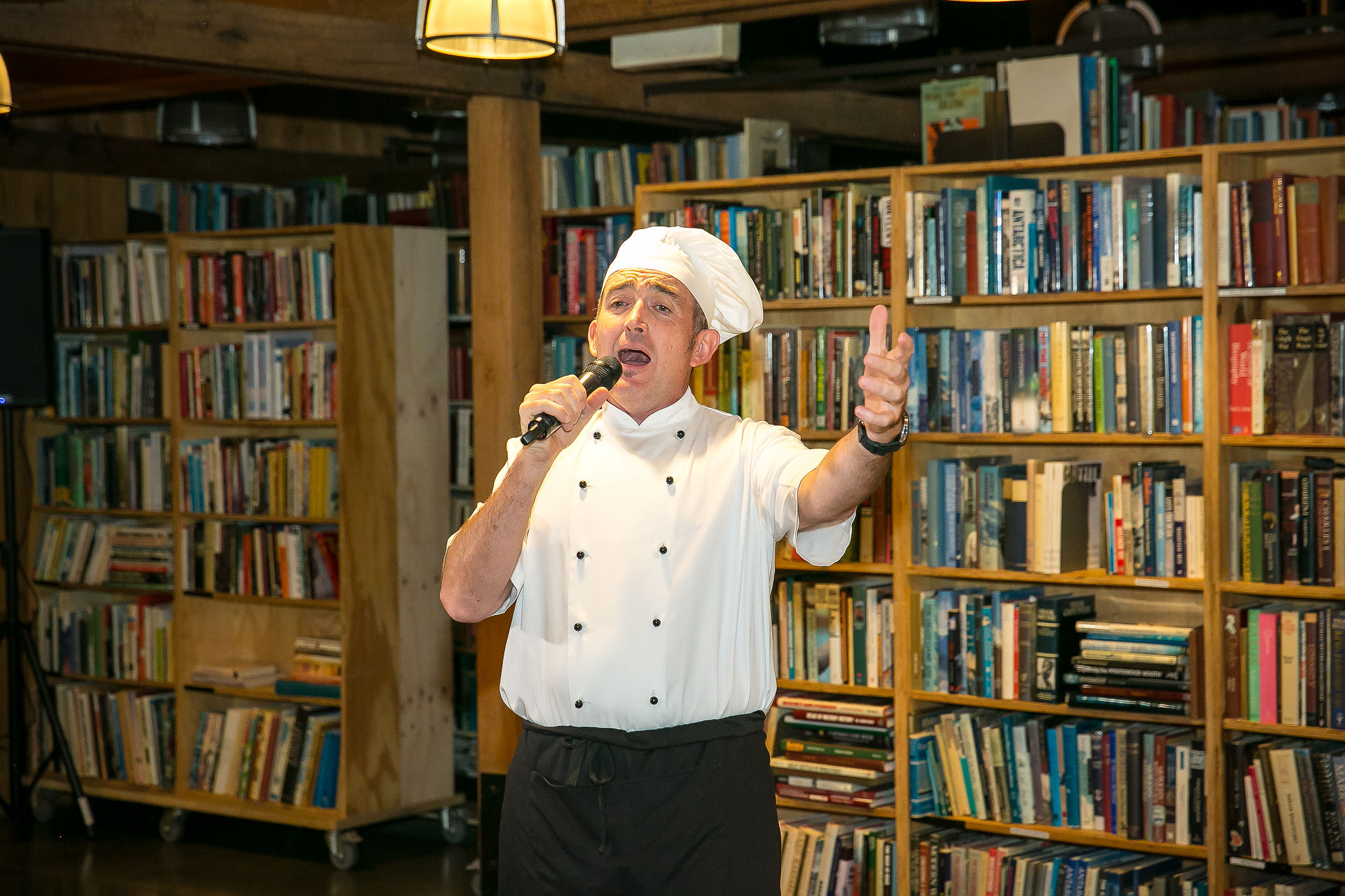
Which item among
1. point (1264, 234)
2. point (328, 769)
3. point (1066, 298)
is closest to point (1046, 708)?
point (1066, 298)

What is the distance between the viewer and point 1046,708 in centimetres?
411

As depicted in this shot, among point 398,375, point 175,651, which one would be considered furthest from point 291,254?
point 175,651

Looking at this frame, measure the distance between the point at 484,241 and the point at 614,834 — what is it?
2.95 metres

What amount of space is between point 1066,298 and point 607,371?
2148 millimetres

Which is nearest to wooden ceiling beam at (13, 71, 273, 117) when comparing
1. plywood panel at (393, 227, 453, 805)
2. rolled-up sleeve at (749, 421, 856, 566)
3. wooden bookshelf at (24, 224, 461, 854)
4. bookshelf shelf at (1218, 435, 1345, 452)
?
wooden bookshelf at (24, 224, 461, 854)

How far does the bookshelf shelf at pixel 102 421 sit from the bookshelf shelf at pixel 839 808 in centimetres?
298

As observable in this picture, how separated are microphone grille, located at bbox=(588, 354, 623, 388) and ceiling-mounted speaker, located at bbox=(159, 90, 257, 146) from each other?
4.38 m

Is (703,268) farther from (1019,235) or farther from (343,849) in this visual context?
(343,849)

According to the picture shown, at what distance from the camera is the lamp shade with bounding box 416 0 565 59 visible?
10.2ft

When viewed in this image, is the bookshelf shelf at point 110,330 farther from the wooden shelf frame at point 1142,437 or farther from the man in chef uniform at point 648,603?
the man in chef uniform at point 648,603

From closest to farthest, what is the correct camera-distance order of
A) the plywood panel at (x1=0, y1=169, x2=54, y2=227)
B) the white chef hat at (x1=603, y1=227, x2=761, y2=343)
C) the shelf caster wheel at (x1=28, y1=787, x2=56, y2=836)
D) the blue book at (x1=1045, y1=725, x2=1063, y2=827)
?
1. the white chef hat at (x1=603, y1=227, x2=761, y2=343)
2. the blue book at (x1=1045, y1=725, x2=1063, y2=827)
3. the shelf caster wheel at (x1=28, y1=787, x2=56, y2=836)
4. the plywood panel at (x1=0, y1=169, x2=54, y2=227)

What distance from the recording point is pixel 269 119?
314 inches

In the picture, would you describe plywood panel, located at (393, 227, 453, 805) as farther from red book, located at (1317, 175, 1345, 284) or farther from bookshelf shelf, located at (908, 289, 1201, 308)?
red book, located at (1317, 175, 1345, 284)

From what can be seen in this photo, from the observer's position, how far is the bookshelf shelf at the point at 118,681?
6133 millimetres
